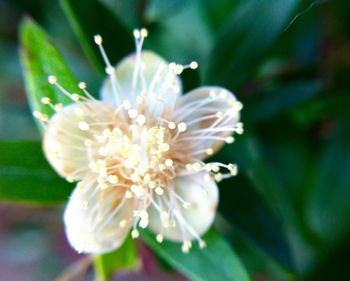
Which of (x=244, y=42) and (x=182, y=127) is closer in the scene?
(x=182, y=127)

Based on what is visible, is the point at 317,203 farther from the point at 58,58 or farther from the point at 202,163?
the point at 58,58

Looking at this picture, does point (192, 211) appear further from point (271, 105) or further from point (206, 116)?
point (271, 105)

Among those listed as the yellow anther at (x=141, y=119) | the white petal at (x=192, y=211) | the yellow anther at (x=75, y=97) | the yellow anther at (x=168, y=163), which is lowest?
the white petal at (x=192, y=211)

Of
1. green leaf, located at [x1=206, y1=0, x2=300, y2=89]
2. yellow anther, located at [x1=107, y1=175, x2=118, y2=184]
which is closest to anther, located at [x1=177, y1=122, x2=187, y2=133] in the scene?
yellow anther, located at [x1=107, y1=175, x2=118, y2=184]

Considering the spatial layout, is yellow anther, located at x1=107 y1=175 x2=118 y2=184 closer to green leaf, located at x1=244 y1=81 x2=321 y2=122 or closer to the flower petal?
the flower petal

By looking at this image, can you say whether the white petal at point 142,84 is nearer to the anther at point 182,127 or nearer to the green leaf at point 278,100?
the anther at point 182,127

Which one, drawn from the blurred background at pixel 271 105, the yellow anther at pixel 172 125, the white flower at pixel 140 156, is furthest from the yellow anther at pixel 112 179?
the blurred background at pixel 271 105

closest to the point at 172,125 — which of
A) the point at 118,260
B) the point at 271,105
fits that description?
the point at 118,260
